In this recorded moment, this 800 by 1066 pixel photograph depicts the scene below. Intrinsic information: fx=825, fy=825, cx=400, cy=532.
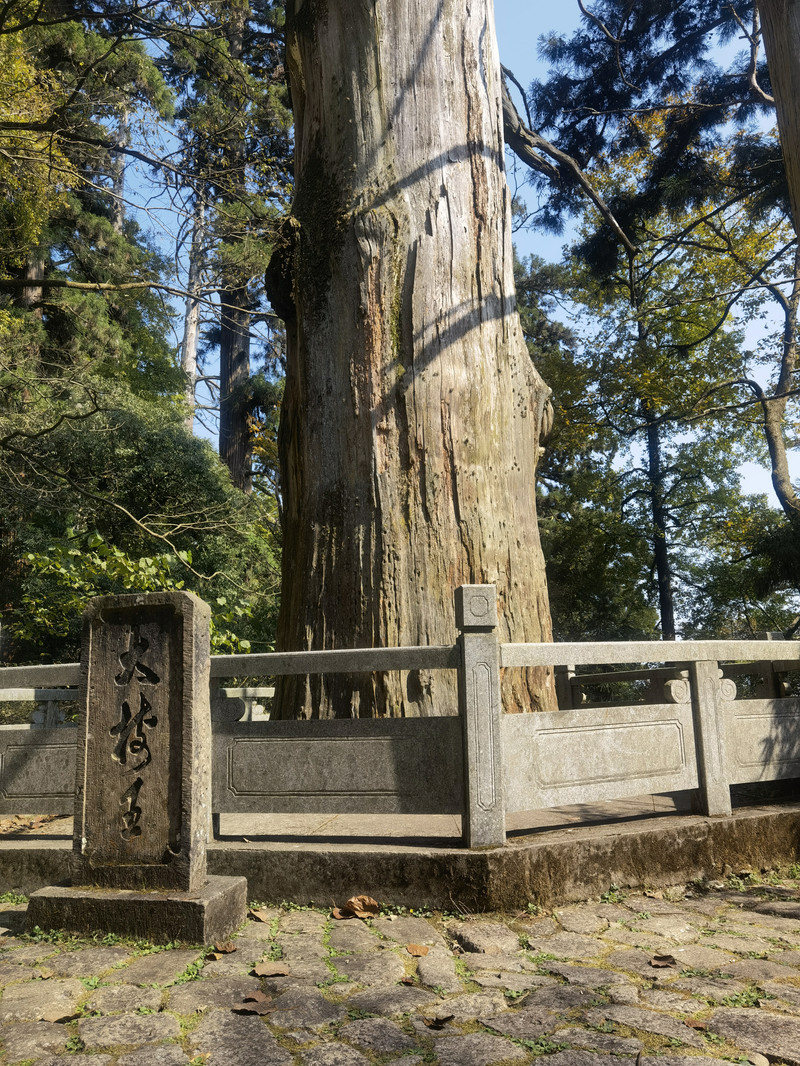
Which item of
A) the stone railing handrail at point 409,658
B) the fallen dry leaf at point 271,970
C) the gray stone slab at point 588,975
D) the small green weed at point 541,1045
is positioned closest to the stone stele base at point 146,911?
the fallen dry leaf at point 271,970

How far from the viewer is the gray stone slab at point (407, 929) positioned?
359 centimetres

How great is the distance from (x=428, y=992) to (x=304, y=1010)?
0.46 m

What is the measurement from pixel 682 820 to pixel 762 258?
62.3 ft

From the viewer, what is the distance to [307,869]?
4.12 m

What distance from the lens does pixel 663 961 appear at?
3.26m

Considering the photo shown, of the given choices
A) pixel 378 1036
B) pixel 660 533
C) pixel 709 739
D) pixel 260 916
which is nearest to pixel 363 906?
pixel 260 916

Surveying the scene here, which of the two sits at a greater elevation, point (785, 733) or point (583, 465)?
point (583, 465)

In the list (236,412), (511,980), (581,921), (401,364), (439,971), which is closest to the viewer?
(511,980)

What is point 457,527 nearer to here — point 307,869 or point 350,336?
point 350,336

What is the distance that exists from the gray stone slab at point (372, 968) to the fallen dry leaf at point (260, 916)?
2.13ft

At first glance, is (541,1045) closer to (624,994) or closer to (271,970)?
(624,994)

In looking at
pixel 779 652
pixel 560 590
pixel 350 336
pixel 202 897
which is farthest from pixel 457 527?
pixel 560 590

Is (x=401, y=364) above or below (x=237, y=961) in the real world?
above

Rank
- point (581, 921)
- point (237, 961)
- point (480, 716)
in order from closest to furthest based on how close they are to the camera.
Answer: point (237, 961), point (581, 921), point (480, 716)
